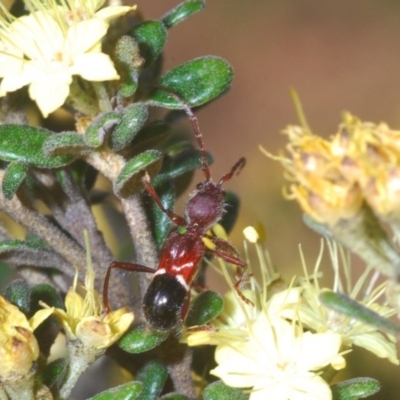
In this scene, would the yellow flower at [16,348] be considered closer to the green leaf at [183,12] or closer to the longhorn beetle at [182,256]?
the longhorn beetle at [182,256]

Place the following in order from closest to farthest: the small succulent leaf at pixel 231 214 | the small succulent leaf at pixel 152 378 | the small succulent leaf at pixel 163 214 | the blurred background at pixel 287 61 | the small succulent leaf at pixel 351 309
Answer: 1. the small succulent leaf at pixel 351 309
2. the small succulent leaf at pixel 152 378
3. the small succulent leaf at pixel 163 214
4. the small succulent leaf at pixel 231 214
5. the blurred background at pixel 287 61

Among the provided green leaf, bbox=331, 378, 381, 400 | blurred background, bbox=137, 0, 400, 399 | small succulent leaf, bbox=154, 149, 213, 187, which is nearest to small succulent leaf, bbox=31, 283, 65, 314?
small succulent leaf, bbox=154, 149, 213, 187

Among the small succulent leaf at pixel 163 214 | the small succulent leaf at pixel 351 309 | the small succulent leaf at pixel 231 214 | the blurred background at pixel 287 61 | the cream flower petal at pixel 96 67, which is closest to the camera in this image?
the small succulent leaf at pixel 351 309

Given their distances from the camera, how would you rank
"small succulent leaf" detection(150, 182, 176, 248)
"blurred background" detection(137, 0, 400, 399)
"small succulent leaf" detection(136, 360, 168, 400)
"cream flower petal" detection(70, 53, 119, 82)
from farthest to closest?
"blurred background" detection(137, 0, 400, 399) < "small succulent leaf" detection(150, 182, 176, 248) < "small succulent leaf" detection(136, 360, 168, 400) < "cream flower petal" detection(70, 53, 119, 82)

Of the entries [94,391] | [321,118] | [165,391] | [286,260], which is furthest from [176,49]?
[165,391]

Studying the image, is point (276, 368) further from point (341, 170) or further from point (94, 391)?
point (94, 391)

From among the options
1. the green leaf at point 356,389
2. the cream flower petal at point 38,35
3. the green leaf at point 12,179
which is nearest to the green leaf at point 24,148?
the green leaf at point 12,179

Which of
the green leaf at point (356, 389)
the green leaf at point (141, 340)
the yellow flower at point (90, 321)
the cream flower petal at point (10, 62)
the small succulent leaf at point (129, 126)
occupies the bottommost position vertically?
the green leaf at point (356, 389)

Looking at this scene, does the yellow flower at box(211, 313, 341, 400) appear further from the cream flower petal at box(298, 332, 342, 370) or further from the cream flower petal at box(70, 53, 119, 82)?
the cream flower petal at box(70, 53, 119, 82)
